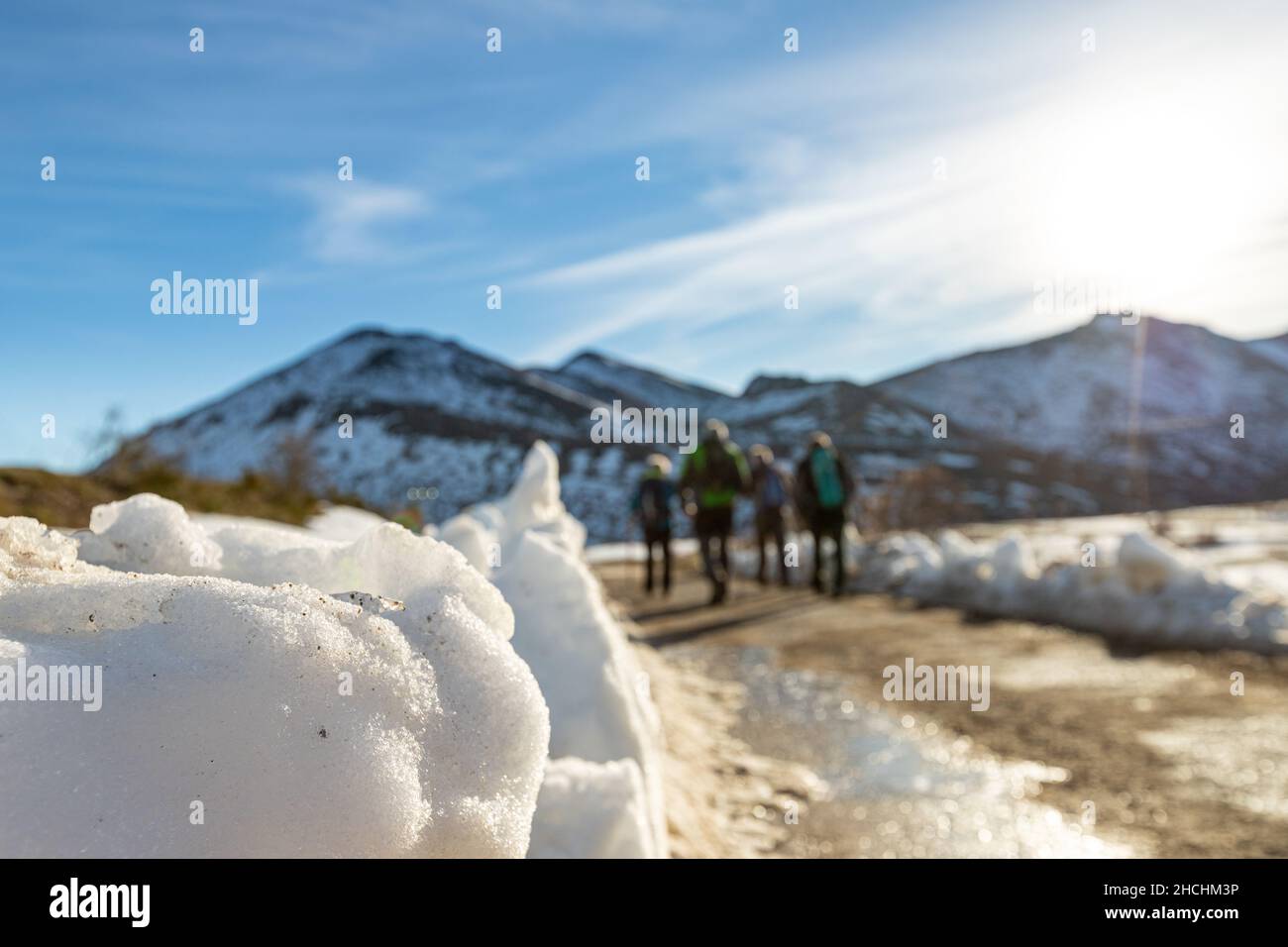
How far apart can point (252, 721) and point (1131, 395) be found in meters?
160

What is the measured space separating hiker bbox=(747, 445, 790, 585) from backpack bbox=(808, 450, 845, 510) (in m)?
1.55

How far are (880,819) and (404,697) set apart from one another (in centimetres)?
335

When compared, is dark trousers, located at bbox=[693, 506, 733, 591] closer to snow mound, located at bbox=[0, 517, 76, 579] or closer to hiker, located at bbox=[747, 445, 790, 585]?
hiker, located at bbox=[747, 445, 790, 585]

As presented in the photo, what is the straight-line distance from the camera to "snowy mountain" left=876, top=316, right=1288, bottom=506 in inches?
4461

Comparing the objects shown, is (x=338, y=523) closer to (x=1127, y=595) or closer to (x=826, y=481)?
(x=826, y=481)

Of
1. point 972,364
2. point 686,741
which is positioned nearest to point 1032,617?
point 686,741

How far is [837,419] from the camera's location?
344ft

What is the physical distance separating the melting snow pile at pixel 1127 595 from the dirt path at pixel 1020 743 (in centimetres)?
43

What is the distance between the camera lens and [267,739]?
116 centimetres

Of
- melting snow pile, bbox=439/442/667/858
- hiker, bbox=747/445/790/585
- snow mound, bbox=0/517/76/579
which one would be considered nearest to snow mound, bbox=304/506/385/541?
hiker, bbox=747/445/790/585

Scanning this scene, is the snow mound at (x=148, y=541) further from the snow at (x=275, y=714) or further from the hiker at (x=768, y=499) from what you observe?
the hiker at (x=768, y=499)
